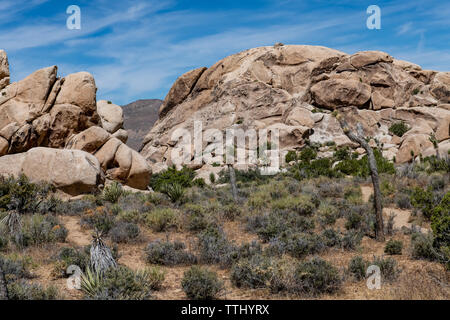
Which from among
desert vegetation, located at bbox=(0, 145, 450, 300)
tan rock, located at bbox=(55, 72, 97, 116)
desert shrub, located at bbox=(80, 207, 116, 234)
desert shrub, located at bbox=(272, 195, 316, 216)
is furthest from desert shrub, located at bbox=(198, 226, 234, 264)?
tan rock, located at bbox=(55, 72, 97, 116)

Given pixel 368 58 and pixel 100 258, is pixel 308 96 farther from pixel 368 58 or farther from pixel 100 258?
pixel 100 258

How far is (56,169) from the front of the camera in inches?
684

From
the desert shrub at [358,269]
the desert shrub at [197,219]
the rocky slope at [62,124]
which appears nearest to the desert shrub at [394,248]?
the desert shrub at [358,269]

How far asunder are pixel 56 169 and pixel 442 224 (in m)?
15.9

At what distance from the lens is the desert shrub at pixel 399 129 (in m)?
47.3

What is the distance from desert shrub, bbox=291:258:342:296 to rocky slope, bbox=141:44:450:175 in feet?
127

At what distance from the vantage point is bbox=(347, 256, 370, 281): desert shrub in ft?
23.8

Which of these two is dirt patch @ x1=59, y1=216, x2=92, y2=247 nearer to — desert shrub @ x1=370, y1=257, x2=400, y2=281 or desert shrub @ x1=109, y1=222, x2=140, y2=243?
desert shrub @ x1=109, y1=222, x2=140, y2=243

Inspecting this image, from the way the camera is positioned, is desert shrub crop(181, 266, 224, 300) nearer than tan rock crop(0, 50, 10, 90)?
Yes

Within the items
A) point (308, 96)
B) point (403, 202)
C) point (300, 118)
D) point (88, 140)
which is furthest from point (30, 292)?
point (308, 96)

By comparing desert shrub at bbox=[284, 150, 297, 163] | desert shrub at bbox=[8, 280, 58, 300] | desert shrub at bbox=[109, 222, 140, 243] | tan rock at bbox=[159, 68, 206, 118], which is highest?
tan rock at bbox=[159, 68, 206, 118]
